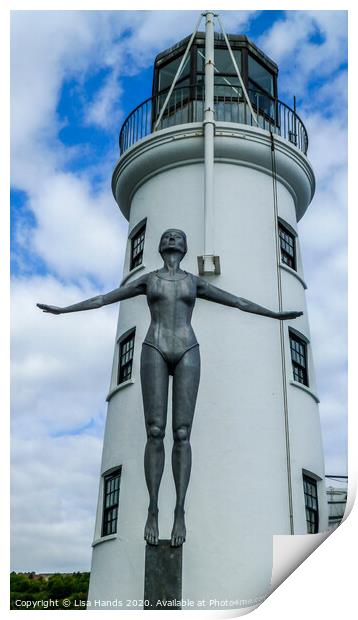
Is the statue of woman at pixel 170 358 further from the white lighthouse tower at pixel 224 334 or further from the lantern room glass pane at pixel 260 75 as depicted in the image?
the lantern room glass pane at pixel 260 75

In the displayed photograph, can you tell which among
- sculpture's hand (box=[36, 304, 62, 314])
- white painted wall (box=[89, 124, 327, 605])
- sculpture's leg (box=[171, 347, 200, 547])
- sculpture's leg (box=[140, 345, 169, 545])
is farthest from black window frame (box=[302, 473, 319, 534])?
sculpture's hand (box=[36, 304, 62, 314])

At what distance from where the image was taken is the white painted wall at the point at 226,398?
14.3 meters

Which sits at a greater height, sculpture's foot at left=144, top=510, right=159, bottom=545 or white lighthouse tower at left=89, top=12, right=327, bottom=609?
white lighthouse tower at left=89, top=12, right=327, bottom=609

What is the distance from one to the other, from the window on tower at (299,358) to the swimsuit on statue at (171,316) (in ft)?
24.9

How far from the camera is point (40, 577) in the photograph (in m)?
11.9

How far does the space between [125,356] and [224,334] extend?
2.48 meters

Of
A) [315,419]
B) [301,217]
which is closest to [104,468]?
[315,419]

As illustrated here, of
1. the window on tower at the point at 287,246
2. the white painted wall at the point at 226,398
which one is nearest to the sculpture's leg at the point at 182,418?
the white painted wall at the point at 226,398

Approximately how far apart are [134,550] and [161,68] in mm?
10595

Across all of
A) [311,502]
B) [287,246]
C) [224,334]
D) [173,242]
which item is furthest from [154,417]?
[287,246]

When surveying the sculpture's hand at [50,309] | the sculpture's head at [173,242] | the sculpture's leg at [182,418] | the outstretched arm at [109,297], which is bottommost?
the sculpture's leg at [182,418]

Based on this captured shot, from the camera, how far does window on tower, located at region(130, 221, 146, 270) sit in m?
18.2

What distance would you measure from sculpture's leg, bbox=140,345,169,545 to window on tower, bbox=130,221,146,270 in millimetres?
8922

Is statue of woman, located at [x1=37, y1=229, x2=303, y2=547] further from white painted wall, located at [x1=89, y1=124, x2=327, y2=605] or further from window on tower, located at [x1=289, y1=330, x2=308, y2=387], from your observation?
window on tower, located at [x1=289, y1=330, x2=308, y2=387]
